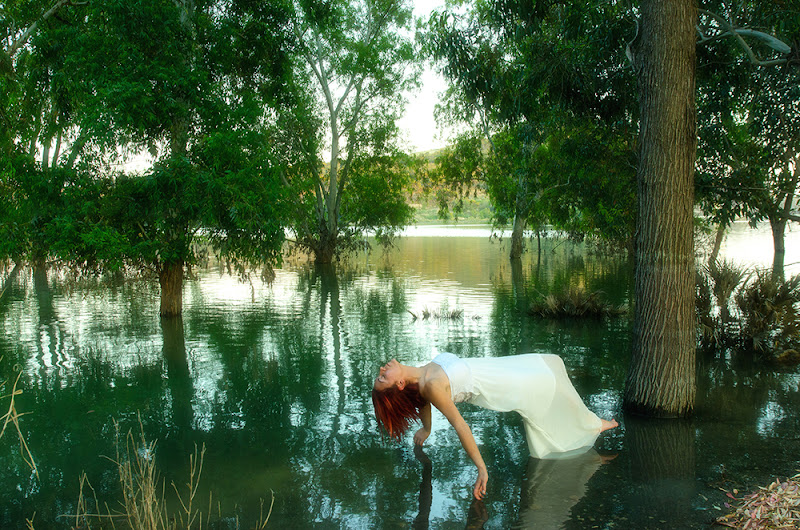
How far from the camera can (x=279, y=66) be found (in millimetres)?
15125

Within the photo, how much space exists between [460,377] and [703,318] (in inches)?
261

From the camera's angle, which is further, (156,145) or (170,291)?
(170,291)

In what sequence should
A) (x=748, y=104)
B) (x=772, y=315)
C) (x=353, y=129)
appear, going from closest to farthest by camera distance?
1. (x=772, y=315)
2. (x=748, y=104)
3. (x=353, y=129)

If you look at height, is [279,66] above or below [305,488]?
above

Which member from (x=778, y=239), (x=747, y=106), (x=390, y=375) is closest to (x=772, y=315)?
(x=747, y=106)

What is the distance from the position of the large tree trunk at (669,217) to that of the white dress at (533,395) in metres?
1.40

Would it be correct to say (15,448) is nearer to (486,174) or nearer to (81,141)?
(81,141)

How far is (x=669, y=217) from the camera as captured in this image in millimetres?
6402

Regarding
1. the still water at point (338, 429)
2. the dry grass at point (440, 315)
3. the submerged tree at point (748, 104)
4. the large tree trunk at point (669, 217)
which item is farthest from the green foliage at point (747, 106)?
the dry grass at point (440, 315)

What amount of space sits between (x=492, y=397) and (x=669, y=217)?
288cm

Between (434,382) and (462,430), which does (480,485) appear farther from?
(434,382)

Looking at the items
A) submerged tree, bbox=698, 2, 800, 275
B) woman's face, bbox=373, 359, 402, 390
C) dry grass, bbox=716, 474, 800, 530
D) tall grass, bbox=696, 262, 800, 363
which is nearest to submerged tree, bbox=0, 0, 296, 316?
woman's face, bbox=373, 359, 402, 390

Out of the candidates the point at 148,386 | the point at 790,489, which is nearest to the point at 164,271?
the point at 148,386

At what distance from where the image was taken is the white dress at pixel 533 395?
198 inches
